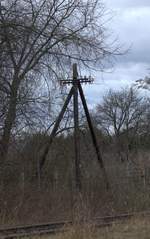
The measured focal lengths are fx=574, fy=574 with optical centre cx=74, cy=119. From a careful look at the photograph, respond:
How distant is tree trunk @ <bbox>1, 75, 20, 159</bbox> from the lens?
19.7m

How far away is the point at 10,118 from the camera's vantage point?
19891mm

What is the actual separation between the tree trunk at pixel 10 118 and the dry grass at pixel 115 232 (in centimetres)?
548

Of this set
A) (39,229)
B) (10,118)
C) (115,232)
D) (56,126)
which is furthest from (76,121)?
(115,232)

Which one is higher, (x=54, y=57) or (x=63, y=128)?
(x=54, y=57)

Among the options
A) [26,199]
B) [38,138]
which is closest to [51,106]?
[38,138]

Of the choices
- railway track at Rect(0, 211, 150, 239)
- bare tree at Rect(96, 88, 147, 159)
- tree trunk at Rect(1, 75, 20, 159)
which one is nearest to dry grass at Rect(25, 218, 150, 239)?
railway track at Rect(0, 211, 150, 239)

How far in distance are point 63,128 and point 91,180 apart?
350cm

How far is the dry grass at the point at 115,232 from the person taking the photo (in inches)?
507

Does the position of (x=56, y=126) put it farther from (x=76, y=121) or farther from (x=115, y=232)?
(x=115, y=232)

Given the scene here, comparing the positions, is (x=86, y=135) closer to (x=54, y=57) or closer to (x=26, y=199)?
(x=54, y=57)

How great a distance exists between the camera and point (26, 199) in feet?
63.7

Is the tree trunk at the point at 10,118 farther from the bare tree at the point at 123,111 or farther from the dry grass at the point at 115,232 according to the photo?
the bare tree at the point at 123,111

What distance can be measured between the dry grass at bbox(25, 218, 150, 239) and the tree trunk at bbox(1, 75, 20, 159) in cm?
548

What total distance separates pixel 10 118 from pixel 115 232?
21.6 ft
